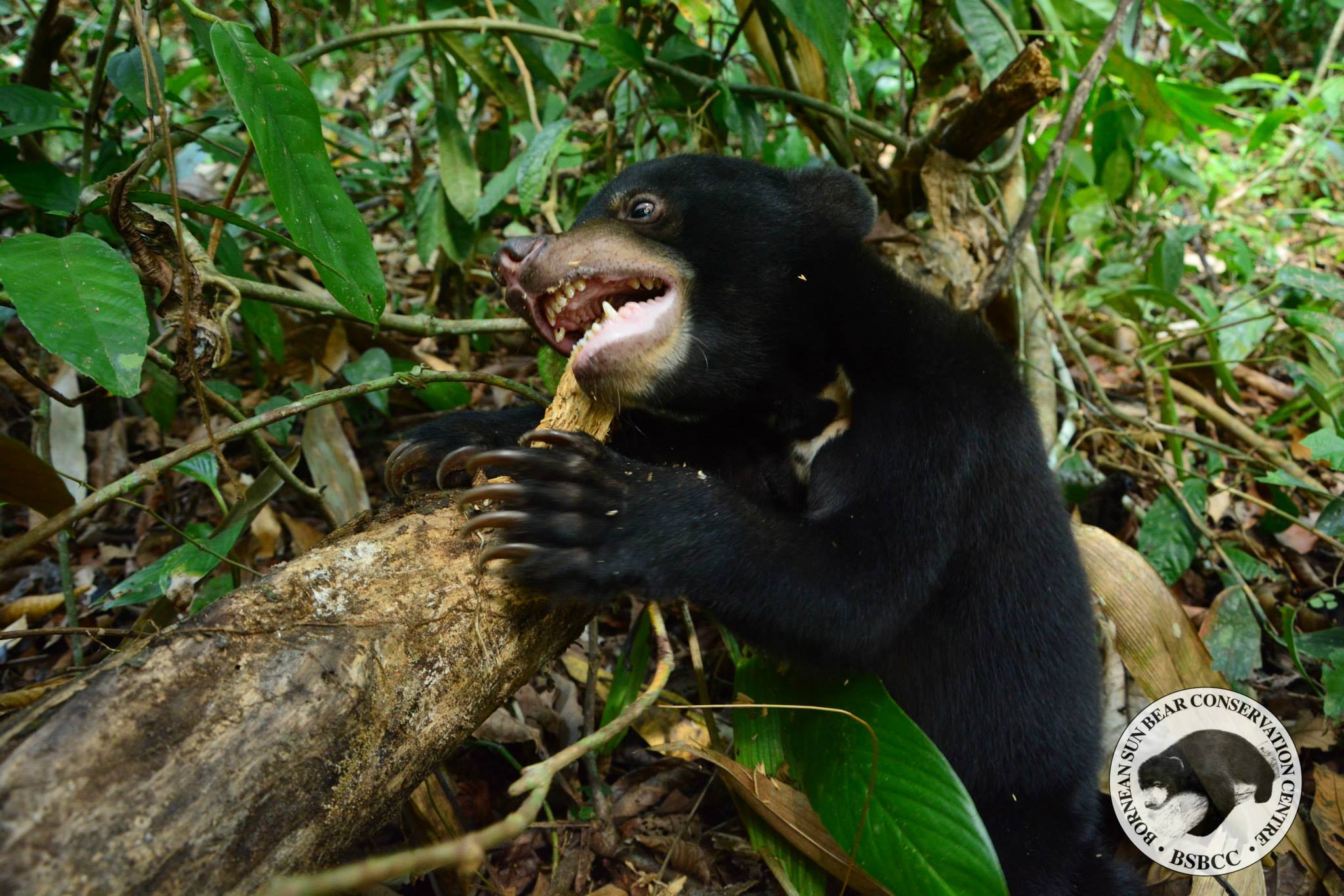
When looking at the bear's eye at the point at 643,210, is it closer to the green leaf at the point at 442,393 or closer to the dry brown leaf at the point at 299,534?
the green leaf at the point at 442,393

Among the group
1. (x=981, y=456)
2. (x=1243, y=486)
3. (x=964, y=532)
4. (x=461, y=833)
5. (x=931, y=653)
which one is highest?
(x=981, y=456)

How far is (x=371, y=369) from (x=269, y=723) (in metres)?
2.13

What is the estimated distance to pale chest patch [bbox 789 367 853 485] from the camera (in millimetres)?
2314

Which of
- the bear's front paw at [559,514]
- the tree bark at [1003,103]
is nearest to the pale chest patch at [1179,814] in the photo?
the bear's front paw at [559,514]

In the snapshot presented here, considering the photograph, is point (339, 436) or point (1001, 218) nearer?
point (339, 436)

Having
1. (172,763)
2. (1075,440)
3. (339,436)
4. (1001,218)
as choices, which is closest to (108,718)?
(172,763)

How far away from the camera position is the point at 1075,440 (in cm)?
368

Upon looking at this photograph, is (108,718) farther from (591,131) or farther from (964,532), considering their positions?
(591,131)

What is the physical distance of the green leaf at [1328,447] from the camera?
2.42m

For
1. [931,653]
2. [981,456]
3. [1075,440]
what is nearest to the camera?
[981,456]

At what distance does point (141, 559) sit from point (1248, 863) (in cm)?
350

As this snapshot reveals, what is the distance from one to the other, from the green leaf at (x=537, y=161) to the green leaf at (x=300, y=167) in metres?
1.41

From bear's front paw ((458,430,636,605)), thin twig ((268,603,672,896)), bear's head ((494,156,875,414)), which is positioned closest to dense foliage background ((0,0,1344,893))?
bear's head ((494,156,875,414))

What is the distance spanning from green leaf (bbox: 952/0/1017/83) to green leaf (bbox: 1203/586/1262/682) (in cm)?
208
